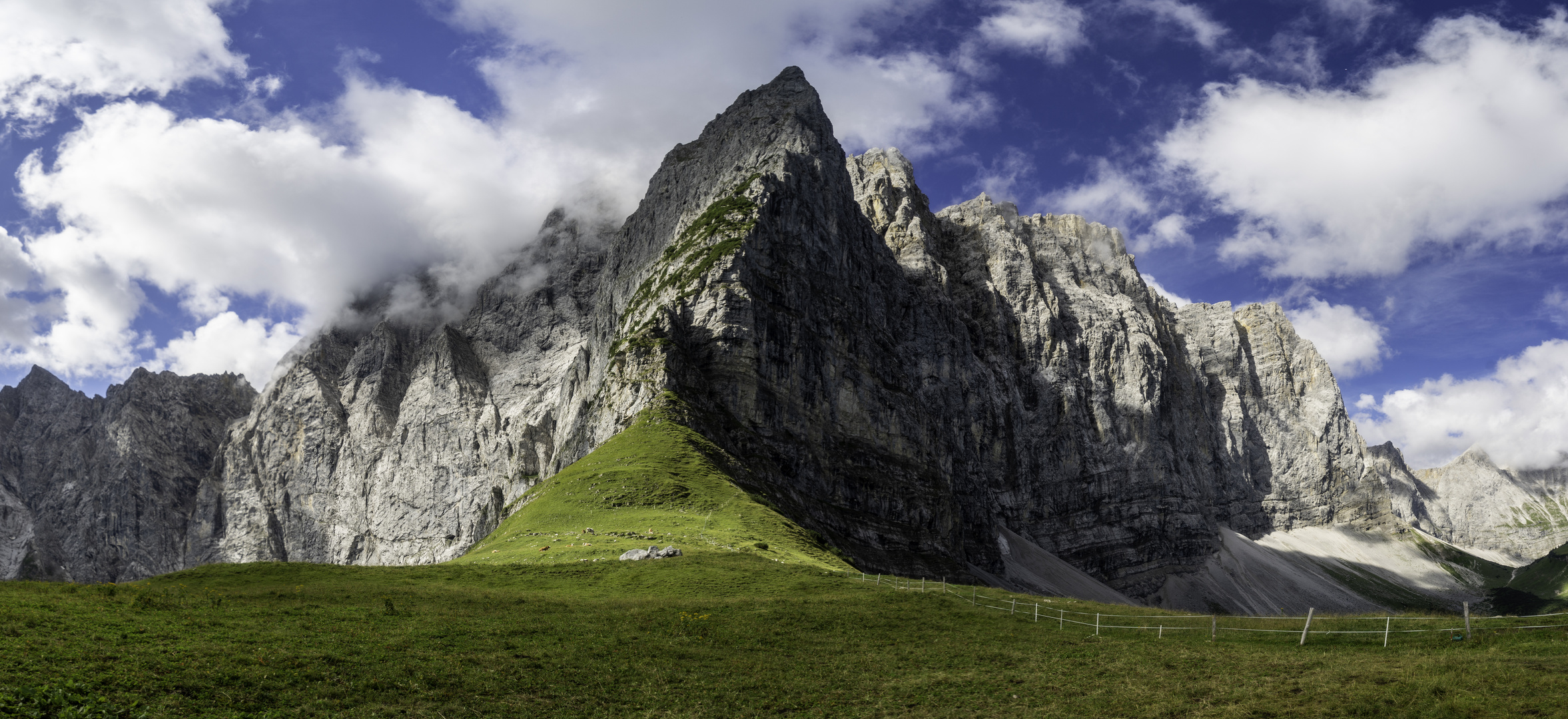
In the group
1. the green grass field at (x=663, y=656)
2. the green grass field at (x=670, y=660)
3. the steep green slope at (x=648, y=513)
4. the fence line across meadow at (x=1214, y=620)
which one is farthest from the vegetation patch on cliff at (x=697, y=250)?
the green grass field at (x=670, y=660)

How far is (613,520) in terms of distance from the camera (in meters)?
89.0

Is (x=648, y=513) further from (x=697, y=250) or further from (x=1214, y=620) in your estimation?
(x=697, y=250)

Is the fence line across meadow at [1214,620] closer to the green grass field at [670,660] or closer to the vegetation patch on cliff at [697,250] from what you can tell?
the green grass field at [670,660]

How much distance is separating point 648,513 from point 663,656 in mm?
49669

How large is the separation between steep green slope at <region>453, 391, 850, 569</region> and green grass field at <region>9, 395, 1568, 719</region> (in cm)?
1361

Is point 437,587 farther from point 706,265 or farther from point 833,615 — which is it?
point 706,265

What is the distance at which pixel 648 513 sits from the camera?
301 ft

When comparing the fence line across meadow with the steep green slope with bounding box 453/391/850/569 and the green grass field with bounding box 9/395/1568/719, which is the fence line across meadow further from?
the steep green slope with bounding box 453/391/850/569

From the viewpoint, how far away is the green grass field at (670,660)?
30.5 meters

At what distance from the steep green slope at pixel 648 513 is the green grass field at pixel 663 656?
13613mm

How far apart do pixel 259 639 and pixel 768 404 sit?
11540 centimetres

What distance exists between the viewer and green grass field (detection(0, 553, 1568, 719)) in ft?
100

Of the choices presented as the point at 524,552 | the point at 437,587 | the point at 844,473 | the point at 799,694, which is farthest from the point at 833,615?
the point at 844,473

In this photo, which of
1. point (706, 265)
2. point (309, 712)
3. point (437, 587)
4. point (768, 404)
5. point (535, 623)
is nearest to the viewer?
point (309, 712)
